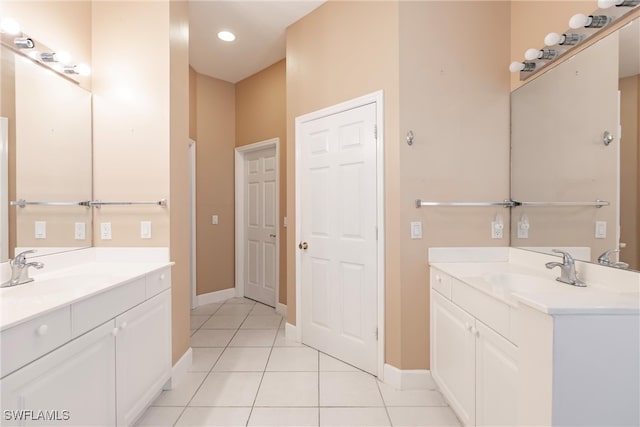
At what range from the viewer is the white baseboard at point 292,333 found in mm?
2699

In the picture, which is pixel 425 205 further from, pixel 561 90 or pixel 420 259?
pixel 561 90

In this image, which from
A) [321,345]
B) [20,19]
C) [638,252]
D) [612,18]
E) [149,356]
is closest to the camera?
[638,252]

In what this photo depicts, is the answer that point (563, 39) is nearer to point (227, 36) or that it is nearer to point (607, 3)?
point (607, 3)

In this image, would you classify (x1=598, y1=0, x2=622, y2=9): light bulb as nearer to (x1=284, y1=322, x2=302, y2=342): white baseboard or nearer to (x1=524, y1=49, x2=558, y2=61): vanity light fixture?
(x1=524, y1=49, x2=558, y2=61): vanity light fixture

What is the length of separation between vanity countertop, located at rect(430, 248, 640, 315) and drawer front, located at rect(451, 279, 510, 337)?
0.13ft

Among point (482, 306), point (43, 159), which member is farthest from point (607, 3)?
point (43, 159)

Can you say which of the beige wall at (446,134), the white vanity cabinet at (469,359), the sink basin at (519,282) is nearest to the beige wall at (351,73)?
the beige wall at (446,134)

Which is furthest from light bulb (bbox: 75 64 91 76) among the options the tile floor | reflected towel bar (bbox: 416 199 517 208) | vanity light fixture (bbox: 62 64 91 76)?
reflected towel bar (bbox: 416 199 517 208)

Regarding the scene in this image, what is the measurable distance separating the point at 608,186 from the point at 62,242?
3.11 m

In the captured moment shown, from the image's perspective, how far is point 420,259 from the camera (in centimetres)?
201

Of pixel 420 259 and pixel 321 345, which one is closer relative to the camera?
pixel 420 259

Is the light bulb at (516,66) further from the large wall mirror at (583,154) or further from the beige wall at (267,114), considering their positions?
the beige wall at (267,114)

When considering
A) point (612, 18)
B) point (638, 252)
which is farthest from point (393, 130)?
point (638, 252)

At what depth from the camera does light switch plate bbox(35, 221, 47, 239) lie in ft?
5.43
